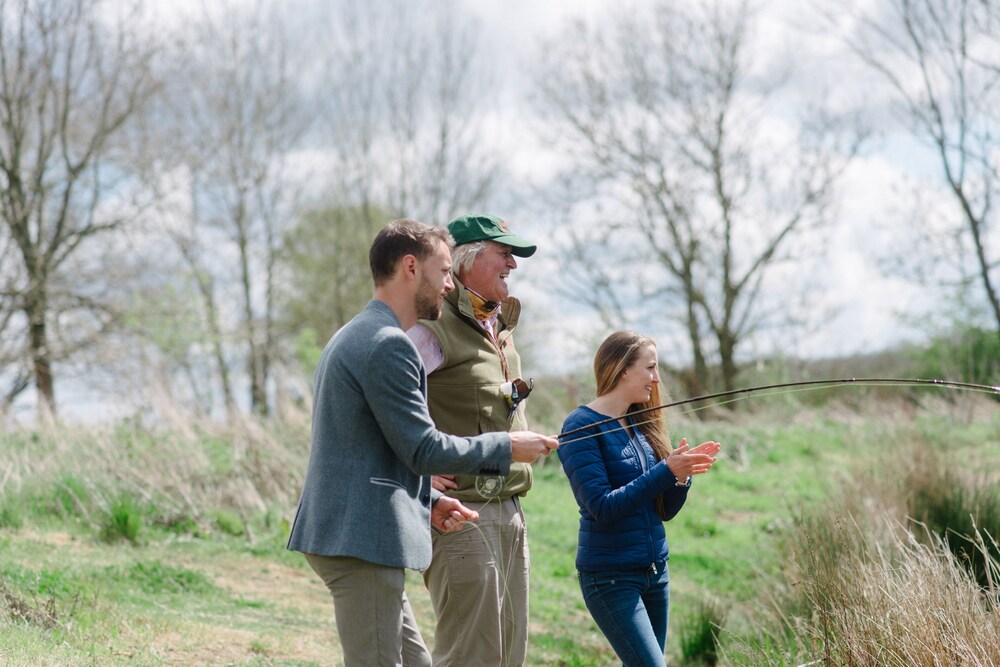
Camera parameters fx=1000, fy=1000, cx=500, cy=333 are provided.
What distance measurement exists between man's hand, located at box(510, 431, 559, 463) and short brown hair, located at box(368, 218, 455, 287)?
63 centimetres

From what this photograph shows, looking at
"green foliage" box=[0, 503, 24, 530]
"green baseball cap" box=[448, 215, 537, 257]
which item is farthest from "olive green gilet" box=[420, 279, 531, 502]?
"green foliage" box=[0, 503, 24, 530]

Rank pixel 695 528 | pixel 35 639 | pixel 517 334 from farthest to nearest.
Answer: pixel 517 334
pixel 695 528
pixel 35 639

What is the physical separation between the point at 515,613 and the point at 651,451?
860mm

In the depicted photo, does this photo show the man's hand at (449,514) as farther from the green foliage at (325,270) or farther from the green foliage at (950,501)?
the green foliage at (325,270)

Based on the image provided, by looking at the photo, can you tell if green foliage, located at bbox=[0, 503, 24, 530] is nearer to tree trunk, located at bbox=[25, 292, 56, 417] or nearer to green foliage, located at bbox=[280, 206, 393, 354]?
tree trunk, located at bbox=[25, 292, 56, 417]

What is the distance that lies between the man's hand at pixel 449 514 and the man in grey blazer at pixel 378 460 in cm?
32

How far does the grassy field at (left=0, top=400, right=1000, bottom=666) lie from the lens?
5574mm

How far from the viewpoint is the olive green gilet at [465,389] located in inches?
149

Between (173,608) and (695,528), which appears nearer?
(173,608)

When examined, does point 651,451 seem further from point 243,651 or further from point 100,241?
point 100,241

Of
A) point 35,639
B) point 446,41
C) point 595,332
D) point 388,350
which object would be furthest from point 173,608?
point 446,41

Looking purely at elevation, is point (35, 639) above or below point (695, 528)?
above

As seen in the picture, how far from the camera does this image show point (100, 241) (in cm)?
1788

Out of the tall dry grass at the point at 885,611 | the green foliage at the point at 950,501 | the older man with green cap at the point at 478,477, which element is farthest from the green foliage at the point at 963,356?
the older man with green cap at the point at 478,477
